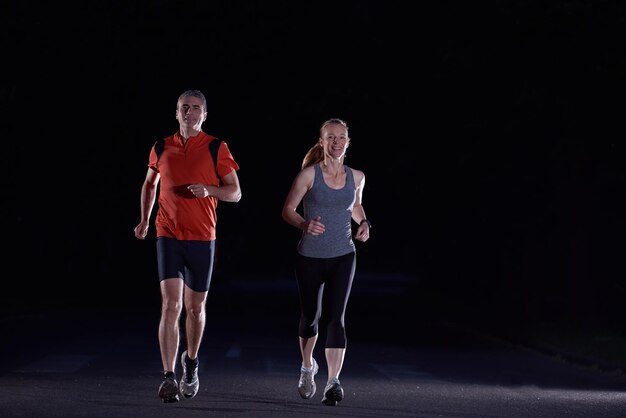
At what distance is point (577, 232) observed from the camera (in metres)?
27.5

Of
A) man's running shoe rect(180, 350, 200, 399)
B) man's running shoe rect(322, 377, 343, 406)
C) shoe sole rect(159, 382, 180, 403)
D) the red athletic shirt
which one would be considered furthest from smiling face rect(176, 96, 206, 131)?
man's running shoe rect(322, 377, 343, 406)

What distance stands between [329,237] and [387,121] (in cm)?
2804

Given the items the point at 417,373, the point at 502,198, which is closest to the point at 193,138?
the point at 417,373

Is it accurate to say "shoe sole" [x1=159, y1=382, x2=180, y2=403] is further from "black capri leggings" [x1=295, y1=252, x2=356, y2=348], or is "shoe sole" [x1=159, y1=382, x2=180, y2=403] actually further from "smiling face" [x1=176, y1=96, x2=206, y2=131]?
"smiling face" [x1=176, y1=96, x2=206, y2=131]

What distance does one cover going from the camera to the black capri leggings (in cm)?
900

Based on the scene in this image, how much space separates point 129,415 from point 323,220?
8.15ft

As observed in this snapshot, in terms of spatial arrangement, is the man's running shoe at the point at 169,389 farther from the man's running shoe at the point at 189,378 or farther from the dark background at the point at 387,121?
the dark background at the point at 387,121

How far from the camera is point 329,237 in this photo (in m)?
8.92

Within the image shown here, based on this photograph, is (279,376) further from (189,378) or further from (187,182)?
(187,182)

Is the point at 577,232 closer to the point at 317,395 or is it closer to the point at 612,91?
the point at 612,91

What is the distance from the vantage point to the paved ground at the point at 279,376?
34.4 ft

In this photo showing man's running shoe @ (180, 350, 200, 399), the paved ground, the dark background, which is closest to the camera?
man's running shoe @ (180, 350, 200, 399)

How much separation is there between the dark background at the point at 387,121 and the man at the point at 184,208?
14.7 m

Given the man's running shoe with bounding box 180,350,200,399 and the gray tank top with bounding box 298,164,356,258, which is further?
the man's running shoe with bounding box 180,350,200,399
